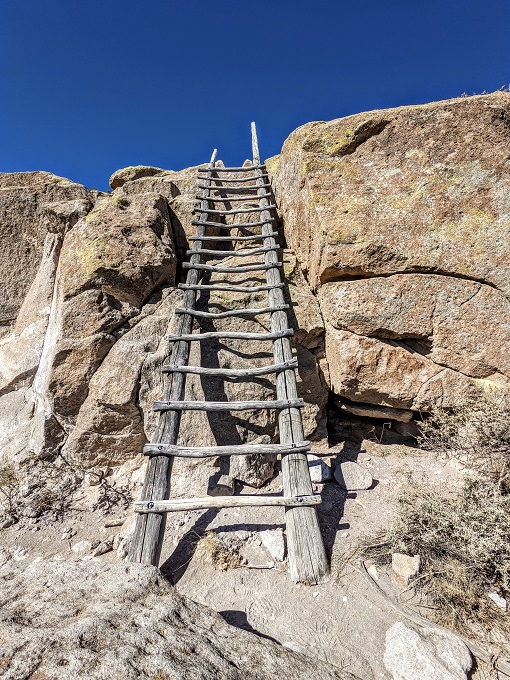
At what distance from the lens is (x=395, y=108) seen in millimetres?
4086

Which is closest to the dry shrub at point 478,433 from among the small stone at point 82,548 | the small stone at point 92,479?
the small stone at point 82,548

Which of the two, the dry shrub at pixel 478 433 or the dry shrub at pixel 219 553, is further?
the dry shrub at pixel 478 433

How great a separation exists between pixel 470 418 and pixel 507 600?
5.17ft

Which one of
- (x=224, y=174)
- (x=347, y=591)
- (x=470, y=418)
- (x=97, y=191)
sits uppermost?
(x=224, y=174)

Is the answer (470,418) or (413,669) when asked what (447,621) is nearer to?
(413,669)

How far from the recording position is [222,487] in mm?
3008

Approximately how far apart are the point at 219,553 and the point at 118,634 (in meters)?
1.39

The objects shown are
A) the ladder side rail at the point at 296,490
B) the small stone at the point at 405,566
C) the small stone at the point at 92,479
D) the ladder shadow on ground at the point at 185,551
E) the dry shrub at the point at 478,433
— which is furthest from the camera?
the small stone at the point at 92,479

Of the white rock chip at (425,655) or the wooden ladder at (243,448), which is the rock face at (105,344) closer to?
the wooden ladder at (243,448)

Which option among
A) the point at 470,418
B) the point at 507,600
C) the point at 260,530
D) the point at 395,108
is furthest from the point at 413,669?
the point at 395,108

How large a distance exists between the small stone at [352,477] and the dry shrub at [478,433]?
0.80m

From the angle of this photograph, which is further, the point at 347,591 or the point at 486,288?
the point at 486,288

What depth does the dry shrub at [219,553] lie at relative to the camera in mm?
2355

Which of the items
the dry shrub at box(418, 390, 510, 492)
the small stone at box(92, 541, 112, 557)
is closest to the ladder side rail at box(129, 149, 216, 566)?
the small stone at box(92, 541, 112, 557)
